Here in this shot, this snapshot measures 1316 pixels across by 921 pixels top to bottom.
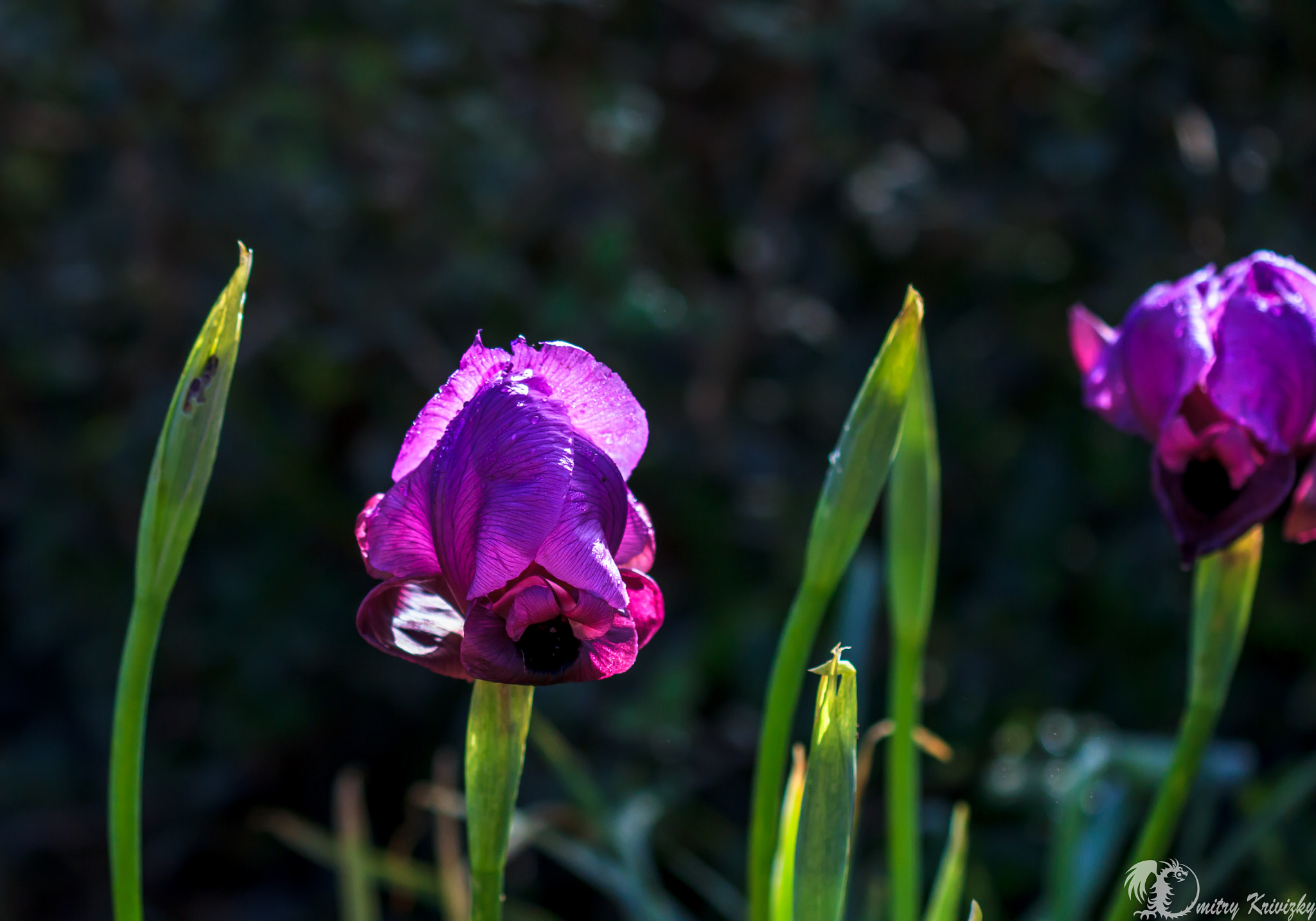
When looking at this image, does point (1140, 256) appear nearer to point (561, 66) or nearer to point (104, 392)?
point (561, 66)

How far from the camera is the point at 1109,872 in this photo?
3.98 ft

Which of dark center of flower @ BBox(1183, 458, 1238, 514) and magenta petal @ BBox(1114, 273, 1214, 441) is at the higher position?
magenta petal @ BBox(1114, 273, 1214, 441)

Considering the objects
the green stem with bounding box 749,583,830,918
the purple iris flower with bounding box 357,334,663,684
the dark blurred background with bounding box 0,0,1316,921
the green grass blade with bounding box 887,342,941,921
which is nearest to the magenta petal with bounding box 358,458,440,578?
the purple iris flower with bounding box 357,334,663,684

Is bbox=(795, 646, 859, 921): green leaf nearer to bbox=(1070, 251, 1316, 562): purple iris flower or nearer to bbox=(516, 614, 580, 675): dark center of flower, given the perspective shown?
bbox=(516, 614, 580, 675): dark center of flower

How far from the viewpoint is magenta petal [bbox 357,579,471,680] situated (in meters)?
0.41

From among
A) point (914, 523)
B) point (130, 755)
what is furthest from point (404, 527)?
point (914, 523)

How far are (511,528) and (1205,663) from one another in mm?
331

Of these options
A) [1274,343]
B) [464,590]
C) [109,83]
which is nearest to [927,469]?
[1274,343]

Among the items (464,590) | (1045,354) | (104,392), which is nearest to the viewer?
(464,590)

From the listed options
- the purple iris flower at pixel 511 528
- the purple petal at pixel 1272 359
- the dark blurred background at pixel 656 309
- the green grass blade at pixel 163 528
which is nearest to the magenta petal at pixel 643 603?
the purple iris flower at pixel 511 528

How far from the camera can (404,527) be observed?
411 mm

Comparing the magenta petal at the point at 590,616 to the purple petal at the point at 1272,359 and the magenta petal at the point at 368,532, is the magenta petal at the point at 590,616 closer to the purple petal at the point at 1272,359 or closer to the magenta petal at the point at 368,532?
the magenta petal at the point at 368,532

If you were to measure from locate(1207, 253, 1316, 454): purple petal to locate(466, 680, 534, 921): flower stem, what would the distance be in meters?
0.31

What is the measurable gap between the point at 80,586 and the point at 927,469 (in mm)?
1028
